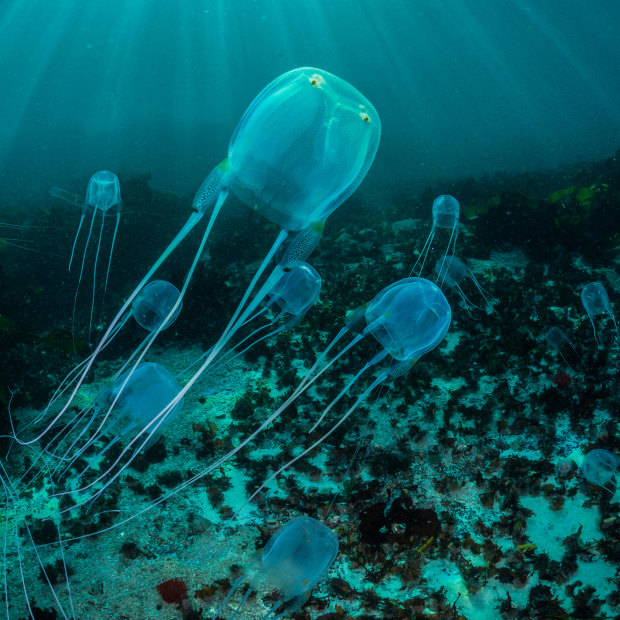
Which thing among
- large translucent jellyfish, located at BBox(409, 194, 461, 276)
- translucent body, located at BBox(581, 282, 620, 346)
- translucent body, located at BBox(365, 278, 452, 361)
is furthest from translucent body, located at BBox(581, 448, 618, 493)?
large translucent jellyfish, located at BBox(409, 194, 461, 276)

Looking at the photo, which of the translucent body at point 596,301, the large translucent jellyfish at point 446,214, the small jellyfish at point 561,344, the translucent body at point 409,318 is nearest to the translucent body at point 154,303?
the translucent body at point 409,318

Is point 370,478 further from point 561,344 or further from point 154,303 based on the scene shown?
point 154,303

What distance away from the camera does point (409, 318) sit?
4.77 meters

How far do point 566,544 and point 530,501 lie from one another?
45 cm

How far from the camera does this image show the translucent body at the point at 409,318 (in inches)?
189

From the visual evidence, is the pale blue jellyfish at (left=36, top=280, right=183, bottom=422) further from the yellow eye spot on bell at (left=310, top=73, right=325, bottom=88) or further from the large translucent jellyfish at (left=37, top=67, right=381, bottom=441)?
the yellow eye spot on bell at (left=310, top=73, right=325, bottom=88)

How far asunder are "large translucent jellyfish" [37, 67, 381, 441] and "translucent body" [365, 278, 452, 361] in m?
1.46

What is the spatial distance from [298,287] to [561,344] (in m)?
4.00

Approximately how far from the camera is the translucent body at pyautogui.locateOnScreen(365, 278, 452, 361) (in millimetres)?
4789

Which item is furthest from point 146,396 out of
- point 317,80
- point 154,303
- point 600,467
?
point 600,467

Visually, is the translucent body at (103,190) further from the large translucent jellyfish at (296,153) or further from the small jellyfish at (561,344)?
A: the small jellyfish at (561,344)

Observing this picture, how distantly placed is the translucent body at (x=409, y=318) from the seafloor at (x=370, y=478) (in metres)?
0.90

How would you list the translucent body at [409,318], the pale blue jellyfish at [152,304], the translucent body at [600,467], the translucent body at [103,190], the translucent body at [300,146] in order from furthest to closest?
the translucent body at [103,190], the pale blue jellyfish at [152,304], the translucent body at [409,318], the translucent body at [600,467], the translucent body at [300,146]

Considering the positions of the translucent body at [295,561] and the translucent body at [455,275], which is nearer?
the translucent body at [295,561]
